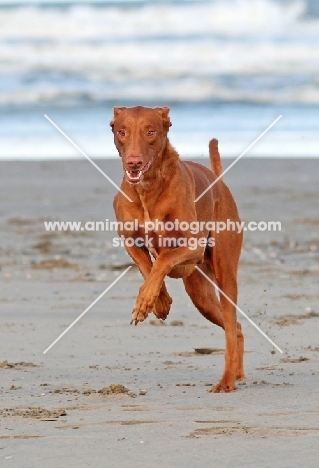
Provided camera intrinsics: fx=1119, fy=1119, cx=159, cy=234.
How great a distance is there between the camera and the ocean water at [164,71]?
2539cm

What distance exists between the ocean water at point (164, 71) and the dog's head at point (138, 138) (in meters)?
16.7

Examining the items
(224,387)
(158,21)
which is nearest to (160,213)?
(224,387)

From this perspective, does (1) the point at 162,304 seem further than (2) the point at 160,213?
Yes

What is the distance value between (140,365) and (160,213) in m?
1.24

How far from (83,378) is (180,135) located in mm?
17348

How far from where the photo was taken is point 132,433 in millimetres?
5184

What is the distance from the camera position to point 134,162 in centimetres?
613

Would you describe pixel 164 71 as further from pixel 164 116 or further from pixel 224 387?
pixel 224 387

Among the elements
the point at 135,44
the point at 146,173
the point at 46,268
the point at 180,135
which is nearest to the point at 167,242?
the point at 146,173

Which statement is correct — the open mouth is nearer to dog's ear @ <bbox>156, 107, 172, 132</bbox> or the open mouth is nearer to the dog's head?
the dog's head

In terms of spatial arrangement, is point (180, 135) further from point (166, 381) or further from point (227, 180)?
point (166, 381)

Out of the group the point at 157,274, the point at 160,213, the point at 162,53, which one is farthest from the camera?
the point at 162,53

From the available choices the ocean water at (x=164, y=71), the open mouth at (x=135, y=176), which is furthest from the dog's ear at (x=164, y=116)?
the ocean water at (x=164, y=71)

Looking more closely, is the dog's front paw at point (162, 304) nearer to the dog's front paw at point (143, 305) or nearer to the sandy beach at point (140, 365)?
the sandy beach at point (140, 365)
